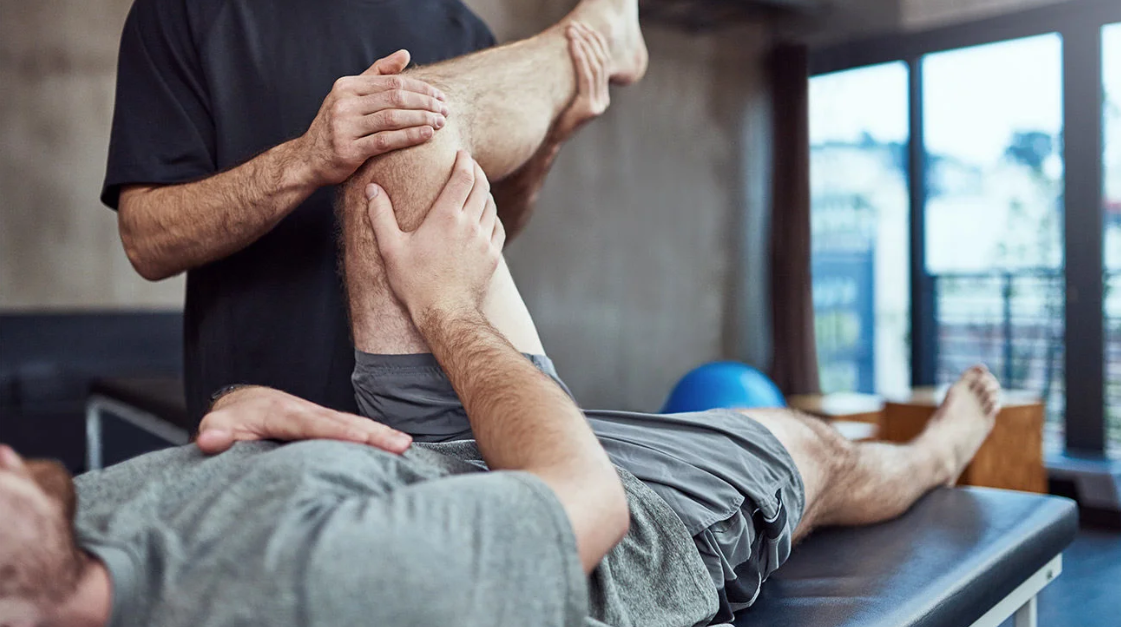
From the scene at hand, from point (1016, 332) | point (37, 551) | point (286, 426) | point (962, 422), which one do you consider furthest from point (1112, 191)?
point (37, 551)

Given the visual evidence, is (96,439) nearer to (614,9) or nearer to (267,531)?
(614,9)

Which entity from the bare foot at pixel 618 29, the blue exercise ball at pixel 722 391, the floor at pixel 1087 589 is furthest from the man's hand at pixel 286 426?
the blue exercise ball at pixel 722 391

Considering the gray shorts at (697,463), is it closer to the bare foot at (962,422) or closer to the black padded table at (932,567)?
the black padded table at (932,567)

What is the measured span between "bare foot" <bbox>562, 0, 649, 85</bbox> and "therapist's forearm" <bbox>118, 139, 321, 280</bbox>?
605 millimetres

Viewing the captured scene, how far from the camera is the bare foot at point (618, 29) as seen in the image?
1526mm

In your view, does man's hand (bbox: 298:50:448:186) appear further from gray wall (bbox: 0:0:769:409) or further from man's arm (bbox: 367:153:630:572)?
gray wall (bbox: 0:0:769:409)

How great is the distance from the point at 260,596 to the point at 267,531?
48 mm

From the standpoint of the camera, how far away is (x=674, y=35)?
223 inches

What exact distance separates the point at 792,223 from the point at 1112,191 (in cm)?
187

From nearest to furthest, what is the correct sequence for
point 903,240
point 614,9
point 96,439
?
point 614,9 → point 96,439 → point 903,240

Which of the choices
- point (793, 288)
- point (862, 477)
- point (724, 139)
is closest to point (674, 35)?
point (724, 139)

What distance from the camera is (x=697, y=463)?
109 centimetres

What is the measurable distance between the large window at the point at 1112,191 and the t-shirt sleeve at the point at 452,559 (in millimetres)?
4550

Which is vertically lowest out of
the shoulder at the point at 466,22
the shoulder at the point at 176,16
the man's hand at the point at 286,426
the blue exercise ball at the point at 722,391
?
the blue exercise ball at the point at 722,391
